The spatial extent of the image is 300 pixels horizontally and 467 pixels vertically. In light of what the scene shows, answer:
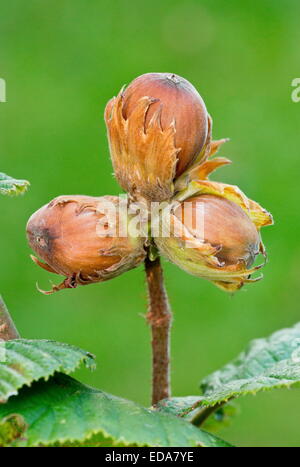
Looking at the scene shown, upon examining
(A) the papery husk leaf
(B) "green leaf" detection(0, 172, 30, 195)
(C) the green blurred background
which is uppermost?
(A) the papery husk leaf

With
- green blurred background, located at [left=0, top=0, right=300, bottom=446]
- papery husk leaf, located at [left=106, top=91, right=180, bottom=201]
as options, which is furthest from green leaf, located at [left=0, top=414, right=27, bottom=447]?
green blurred background, located at [left=0, top=0, right=300, bottom=446]

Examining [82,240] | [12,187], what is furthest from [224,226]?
[12,187]

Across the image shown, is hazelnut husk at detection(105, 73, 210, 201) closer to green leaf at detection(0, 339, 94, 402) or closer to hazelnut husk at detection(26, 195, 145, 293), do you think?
hazelnut husk at detection(26, 195, 145, 293)

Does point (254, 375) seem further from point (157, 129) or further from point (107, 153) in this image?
point (107, 153)

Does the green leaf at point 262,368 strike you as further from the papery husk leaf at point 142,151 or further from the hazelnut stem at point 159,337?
the papery husk leaf at point 142,151

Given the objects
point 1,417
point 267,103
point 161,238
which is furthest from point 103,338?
point 1,417

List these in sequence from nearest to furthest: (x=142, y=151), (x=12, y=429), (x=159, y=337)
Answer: (x=12, y=429) < (x=142, y=151) < (x=159, y=337)
